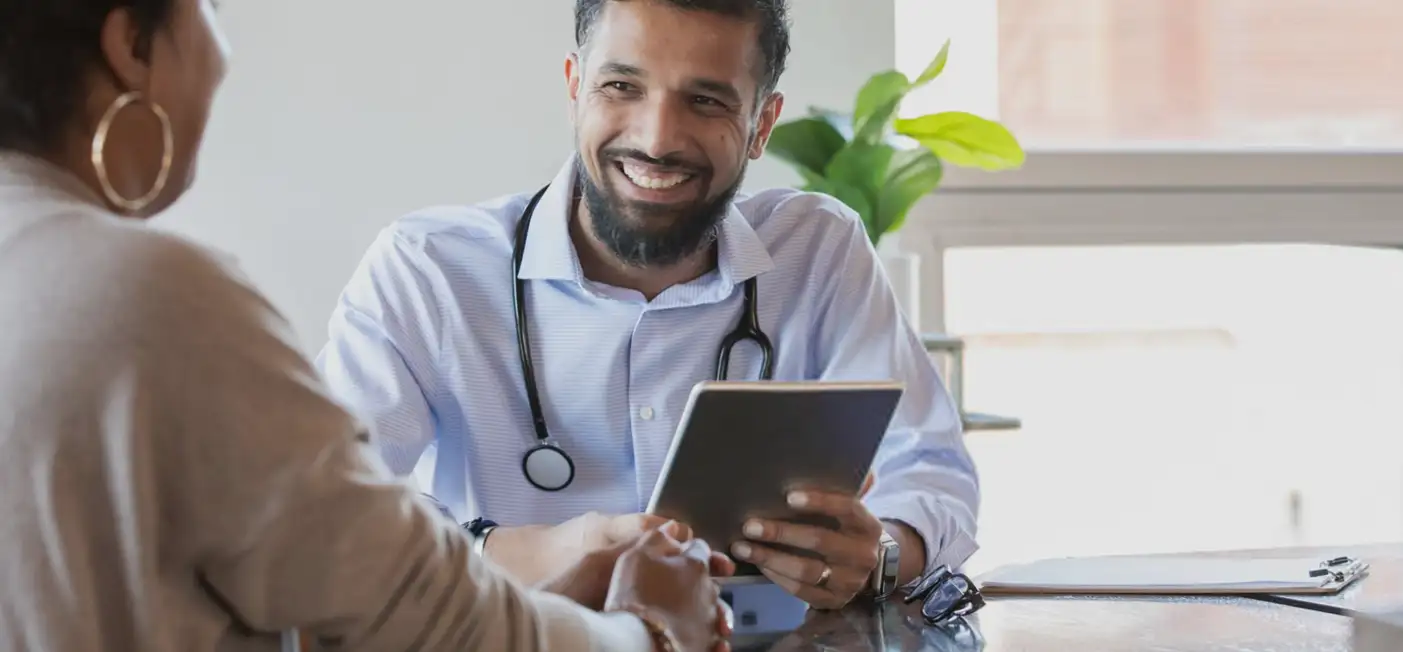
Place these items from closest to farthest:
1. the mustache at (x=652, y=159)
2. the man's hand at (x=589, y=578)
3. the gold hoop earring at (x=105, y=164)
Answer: the gold hoop earring at (x=105, y=164)
the man's hand at (x=589, y=578)
the mustache at (x=652, y=159)

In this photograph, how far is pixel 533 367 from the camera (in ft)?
5.96

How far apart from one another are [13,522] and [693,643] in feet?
1.84

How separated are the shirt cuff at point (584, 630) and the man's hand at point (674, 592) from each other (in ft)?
0.15

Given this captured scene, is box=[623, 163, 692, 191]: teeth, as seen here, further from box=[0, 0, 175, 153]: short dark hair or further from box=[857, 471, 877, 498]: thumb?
box=[0, 0, 175, 153]: short dark hair

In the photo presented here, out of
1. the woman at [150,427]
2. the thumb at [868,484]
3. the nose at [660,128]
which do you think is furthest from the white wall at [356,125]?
the woman at [150,427]

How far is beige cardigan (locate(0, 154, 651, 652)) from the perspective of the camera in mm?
792

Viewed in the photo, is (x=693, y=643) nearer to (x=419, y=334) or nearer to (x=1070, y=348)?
(x=419, y=334)

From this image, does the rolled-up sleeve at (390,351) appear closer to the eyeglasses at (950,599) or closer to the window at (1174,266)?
the eyeglasses at (950,599)

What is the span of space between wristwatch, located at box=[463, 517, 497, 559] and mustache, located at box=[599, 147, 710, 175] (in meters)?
0.49

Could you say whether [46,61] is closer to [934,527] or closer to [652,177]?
[652,177]

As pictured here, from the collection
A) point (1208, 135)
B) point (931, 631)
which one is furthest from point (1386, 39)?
point (931, 631)

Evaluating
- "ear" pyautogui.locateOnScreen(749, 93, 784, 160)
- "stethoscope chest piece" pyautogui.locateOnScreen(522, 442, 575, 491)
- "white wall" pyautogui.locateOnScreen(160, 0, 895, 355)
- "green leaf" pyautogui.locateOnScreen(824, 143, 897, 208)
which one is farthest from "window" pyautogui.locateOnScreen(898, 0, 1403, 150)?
"stethoscope chest piece" pyautogui.locateOnScreen(522, 442, 575, 491)

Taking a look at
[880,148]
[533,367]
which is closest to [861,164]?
[880,148]

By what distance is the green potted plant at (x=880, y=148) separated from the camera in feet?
7.79
